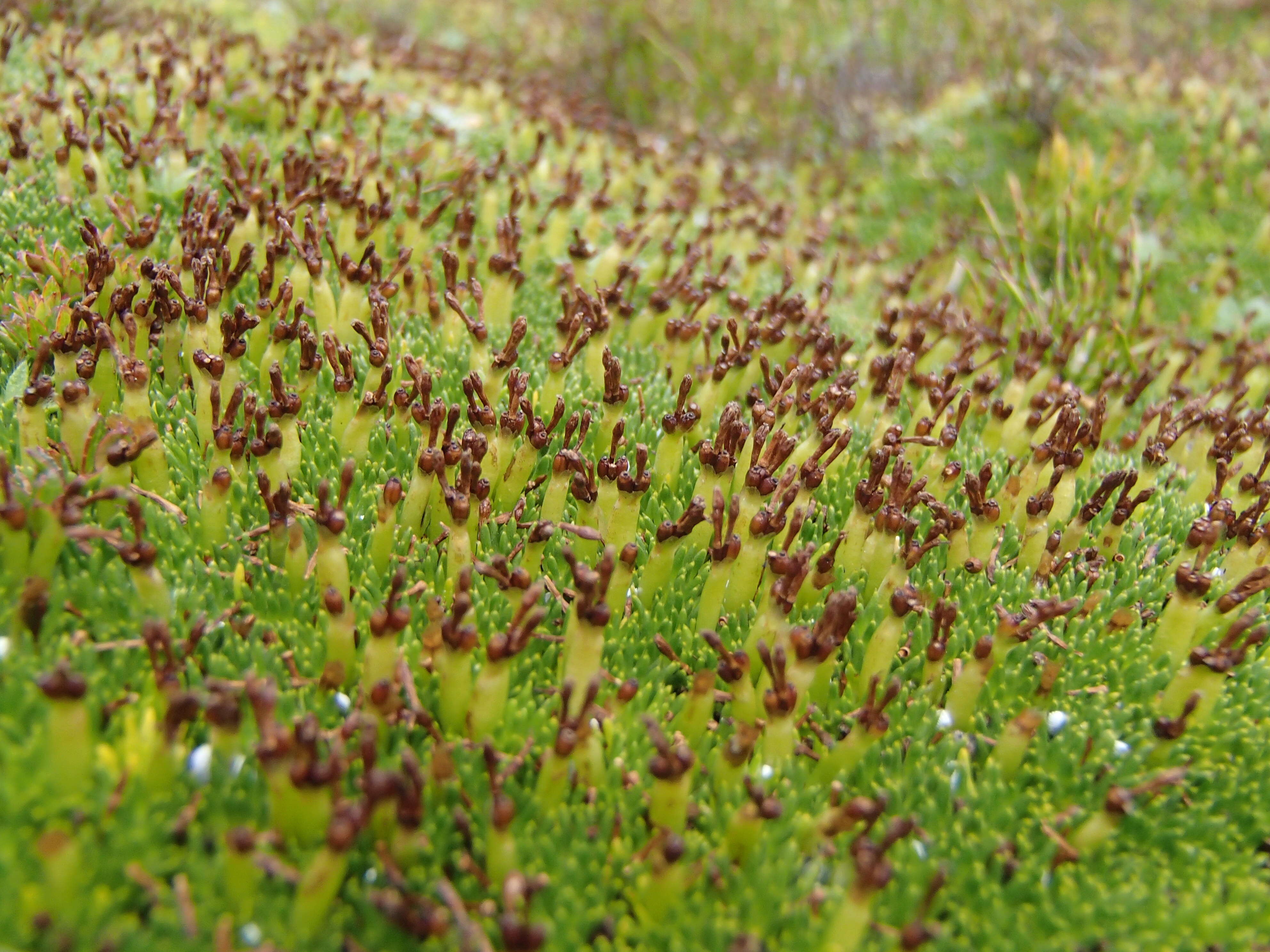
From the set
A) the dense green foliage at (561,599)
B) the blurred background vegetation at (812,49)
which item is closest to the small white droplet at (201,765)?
the dense green foliage at (561,599)

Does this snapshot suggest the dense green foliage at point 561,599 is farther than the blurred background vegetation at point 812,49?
No

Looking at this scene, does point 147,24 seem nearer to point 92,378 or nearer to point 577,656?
point 92,378

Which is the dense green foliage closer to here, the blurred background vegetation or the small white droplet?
the small white droplet

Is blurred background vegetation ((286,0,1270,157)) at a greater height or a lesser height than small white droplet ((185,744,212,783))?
greater

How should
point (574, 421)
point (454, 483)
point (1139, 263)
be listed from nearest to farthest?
point (454, 483) → point (574, 421) → point (1139, 263)

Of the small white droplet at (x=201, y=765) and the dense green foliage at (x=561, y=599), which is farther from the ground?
the dense green foliage at (x=561, y=599)

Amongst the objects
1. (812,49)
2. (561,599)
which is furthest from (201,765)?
(812,49)

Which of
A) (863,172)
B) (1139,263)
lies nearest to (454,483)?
(1139,263)

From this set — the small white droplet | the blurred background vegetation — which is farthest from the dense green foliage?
the blurred background vegetation

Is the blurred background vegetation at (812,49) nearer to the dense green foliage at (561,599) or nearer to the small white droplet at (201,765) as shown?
the dense green foliage at (561,599)
